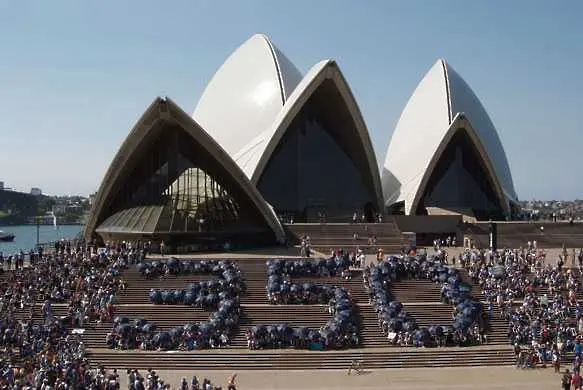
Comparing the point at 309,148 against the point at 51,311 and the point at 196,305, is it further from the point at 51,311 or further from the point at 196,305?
the point at 51,311

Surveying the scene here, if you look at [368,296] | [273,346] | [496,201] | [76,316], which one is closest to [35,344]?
[76,316]

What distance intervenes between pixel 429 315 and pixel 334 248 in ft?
35.3

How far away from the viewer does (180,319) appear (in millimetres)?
23141

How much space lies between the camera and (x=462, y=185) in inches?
1756

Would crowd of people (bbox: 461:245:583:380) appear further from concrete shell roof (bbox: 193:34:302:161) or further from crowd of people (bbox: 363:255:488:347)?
concrete shell roof (bbox: 193:34:302:161)

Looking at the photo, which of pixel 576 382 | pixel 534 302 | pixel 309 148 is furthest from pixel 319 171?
pixel 576 382

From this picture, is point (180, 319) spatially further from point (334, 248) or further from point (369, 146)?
point (369, 146)

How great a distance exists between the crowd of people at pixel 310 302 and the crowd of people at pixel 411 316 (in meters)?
1.05

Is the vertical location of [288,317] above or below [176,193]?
below

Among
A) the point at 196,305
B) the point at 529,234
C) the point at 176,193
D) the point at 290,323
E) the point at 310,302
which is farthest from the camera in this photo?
the point at 529,234

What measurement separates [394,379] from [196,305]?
26.2 feet

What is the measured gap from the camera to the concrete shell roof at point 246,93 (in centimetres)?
4503

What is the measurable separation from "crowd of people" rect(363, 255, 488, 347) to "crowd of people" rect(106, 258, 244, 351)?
4.87m

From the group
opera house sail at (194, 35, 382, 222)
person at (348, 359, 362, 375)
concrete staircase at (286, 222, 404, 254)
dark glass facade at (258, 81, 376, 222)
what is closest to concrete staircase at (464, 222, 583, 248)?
concrete staircase at (286, 222, 404, 254)
